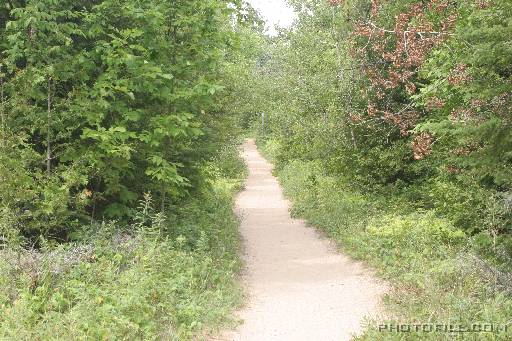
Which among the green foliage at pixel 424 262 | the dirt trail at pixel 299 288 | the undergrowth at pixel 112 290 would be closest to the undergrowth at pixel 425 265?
the green foliage at pixel 424 262

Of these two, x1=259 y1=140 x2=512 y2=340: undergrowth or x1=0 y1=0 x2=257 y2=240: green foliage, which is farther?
x1=0 y1=0 x2=257 y2=240: green foliage

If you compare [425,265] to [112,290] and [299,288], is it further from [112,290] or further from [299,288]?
[112,290]

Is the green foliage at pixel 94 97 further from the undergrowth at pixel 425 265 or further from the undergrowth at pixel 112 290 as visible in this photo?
the undergrowth at pixel 425 265

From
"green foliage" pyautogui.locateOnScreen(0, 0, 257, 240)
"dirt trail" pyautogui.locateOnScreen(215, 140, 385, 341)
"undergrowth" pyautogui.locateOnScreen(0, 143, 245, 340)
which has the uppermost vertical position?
"green foliage" pyautogui.locateOnScreen(0, 0, 257, 240)

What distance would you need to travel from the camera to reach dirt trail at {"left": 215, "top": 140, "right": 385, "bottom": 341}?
663 cm

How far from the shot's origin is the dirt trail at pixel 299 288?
663cm

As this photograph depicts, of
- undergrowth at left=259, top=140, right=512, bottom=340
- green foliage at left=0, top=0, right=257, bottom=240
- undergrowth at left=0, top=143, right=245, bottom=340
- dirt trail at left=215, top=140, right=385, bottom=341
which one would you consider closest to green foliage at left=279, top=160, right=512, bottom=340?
undergrowth at left=259, top=140, right=512, bottom=340

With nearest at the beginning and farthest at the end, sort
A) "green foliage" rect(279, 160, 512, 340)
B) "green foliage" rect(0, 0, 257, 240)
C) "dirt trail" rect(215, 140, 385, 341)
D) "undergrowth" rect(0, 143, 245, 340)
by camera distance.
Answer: "undergrowth" rect(0, 143, 245, 340)
"green foliage" rect(279, 160, 512, 340)
"dirt trail" rect(215, 140, 385, 341)
"green foliage" rect(0, 0, 257, 240)

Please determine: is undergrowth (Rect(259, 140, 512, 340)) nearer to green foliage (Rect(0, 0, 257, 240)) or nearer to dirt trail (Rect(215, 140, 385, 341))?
dirt trail (Rect(215, 140, 385, 341))

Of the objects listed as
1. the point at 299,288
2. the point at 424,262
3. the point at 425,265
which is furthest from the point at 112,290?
the point at 424,262

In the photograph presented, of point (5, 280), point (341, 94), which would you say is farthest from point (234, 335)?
point (341, 94)

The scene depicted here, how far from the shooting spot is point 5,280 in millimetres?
6383

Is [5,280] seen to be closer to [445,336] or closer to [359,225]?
[445,336]

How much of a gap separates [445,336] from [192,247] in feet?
16.6
